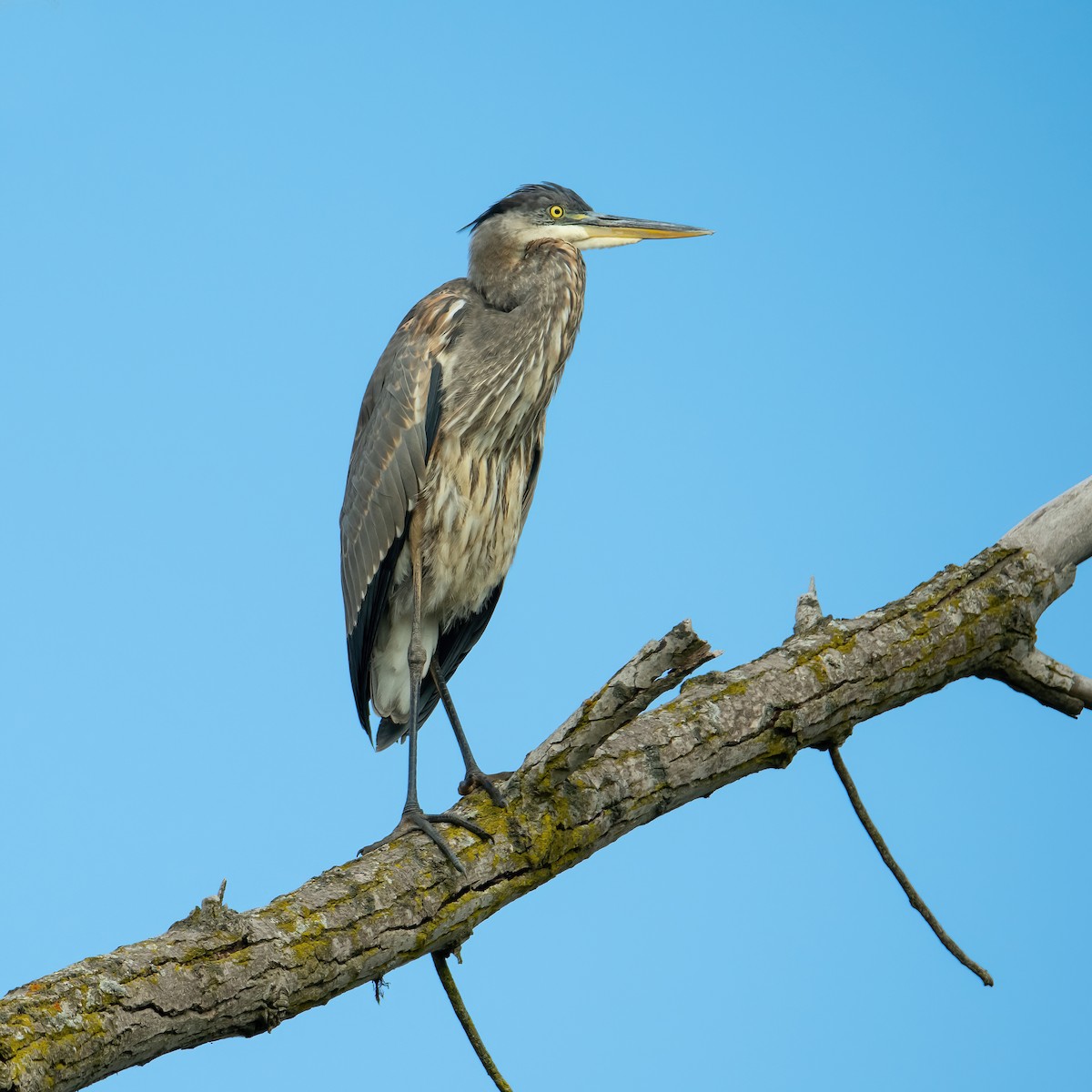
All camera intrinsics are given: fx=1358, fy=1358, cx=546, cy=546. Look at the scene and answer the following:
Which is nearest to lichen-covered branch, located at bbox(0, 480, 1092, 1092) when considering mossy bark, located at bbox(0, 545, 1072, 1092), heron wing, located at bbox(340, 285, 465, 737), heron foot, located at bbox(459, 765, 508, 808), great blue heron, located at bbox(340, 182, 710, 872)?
mossy bark, located at bbox(0, 545, 1072, 1092)

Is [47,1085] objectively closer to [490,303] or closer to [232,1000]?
→ [232,1000]

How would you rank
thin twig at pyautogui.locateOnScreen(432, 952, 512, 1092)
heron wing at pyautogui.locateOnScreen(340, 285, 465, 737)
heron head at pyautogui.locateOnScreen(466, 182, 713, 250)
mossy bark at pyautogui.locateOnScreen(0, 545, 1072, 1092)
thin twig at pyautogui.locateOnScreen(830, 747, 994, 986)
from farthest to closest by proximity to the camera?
heron head at pyautogui.locateOnScreen(466, 182, 713, 250) < heron wing at pyautogui.locateOnScreen(340, 285, 465, 737) < thin twig at pyautogui.locateOnScreen(830, 747, 994, 986) < thin twig at pyautogui.locateOnScreen(432, 952, 512, 1092) < mossy bark at pyautogui.locateOnScreen(0, 545, 1072, 1092)

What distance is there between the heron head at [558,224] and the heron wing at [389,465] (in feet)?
0.87

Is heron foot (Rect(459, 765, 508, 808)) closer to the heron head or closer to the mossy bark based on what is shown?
the mossy bark

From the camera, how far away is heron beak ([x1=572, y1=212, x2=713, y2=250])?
429 cm

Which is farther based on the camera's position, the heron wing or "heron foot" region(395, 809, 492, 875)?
the heron wing

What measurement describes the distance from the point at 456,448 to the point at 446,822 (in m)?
1.27

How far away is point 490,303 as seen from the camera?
4184 mm

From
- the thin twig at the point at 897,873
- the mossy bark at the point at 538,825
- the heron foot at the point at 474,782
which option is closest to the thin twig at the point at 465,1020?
the mossy bark at the point at 538,825

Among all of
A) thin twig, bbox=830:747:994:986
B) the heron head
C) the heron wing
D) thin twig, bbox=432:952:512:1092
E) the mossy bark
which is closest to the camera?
the mossy bark

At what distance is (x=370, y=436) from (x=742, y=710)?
152 centimetres

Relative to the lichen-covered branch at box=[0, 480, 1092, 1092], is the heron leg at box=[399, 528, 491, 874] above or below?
above

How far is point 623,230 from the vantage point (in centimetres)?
432

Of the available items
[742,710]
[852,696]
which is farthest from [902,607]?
[742,710]
